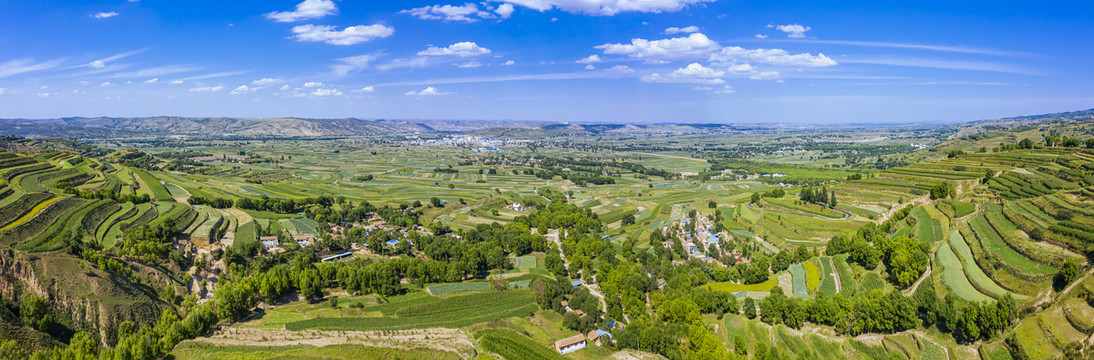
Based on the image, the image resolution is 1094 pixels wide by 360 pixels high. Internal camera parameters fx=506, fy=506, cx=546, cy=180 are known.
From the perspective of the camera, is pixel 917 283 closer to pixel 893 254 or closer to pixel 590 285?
pixel 893 254

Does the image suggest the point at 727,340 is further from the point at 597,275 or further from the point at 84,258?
the point at 84,258

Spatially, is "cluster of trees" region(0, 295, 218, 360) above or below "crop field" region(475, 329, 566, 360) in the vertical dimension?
above

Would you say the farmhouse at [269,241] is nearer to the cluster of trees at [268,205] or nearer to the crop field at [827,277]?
the cluster of trees at [268,205]

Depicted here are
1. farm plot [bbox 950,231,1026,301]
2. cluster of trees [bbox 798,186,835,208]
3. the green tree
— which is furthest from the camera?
cluster of trees [bbox 798,186,835,208]

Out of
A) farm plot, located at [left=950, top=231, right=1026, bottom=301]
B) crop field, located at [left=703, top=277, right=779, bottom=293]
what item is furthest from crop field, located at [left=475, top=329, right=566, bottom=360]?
farm plot, located at [left=950, top=231, right=1026, bottom=301]

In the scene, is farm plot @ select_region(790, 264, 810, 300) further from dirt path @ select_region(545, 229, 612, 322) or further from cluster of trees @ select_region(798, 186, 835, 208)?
cluster of trees @ select_region(798, 186, 835, 208)

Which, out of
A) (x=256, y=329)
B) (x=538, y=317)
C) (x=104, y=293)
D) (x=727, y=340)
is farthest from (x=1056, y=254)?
(x=104, y=293)

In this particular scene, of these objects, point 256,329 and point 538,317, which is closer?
point 256,329
